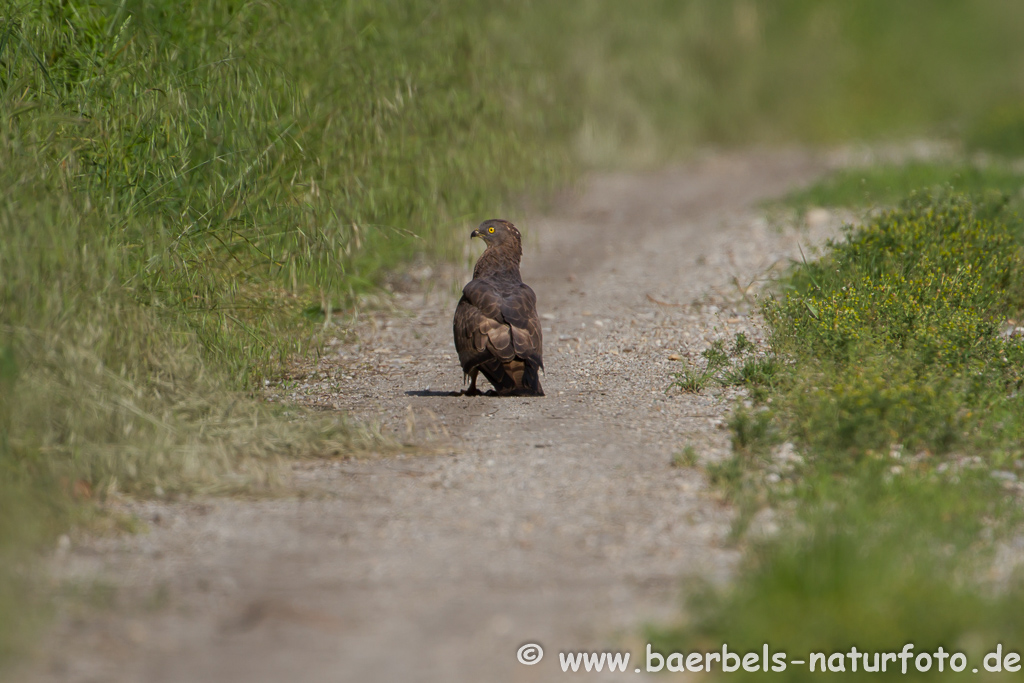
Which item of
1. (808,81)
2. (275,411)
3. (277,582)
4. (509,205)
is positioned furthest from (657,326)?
(808,81)

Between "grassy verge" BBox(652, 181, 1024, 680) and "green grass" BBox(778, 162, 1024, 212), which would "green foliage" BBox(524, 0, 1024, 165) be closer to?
"green grass" BBox(778, 162, 1024, 212)

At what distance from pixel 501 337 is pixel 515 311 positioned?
0.18 metres

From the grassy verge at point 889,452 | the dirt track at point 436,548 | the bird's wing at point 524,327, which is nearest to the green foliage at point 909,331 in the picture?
the grassy verge at point 889,452

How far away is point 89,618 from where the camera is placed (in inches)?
138

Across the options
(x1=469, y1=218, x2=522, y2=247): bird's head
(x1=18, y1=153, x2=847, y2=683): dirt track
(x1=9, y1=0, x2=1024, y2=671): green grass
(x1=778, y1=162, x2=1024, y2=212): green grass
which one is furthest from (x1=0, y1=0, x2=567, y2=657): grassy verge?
(x1=778, y1=162, x2=1024, y2=212): green grass

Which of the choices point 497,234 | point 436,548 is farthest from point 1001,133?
point 436,548

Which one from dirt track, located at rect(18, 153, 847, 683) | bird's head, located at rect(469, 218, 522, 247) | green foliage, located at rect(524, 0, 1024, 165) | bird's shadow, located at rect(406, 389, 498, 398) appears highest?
green foliage, located at rect(524, 0, 1024, 165)

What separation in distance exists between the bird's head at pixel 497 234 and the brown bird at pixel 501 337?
0.35 meters

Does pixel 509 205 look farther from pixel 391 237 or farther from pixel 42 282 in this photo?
pixel 42 282

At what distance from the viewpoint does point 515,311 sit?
5910mm

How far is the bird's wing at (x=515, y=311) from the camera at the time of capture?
584cm

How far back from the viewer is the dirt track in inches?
129

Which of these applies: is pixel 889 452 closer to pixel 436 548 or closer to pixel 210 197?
pixel 436 548

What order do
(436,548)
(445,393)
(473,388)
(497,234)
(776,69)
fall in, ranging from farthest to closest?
1. (776,69)
2. (497,234)
3. (445,393)
4. (473,388)
5. (436,548)
